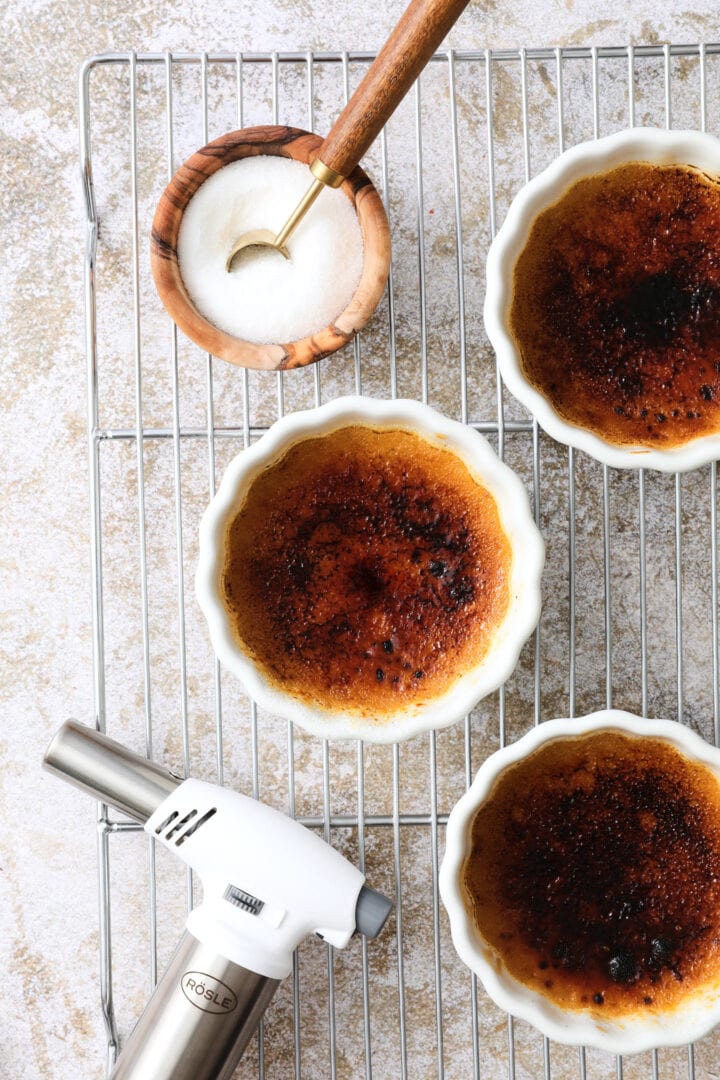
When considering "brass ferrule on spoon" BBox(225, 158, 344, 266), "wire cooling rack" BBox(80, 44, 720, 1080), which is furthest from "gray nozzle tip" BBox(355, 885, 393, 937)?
"brass ferrule on spoon" BBox(225, 158, 344, 266)

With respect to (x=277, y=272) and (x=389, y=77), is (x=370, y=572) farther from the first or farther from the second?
(x=389, y=77)

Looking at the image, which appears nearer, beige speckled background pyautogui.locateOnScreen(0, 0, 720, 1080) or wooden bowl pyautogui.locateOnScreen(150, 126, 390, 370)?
wooden bowl pyautogui.locateOnScreen(150, 126, 390, 370)

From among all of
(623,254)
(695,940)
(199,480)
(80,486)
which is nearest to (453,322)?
(623,254)

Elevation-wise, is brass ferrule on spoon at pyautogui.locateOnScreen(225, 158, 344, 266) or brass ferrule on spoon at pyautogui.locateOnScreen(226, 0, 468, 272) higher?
brass ferrule on spoon at pyautogui.locateOnScreen(226, 0, 468, 272)

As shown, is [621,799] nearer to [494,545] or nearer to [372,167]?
[494,545]

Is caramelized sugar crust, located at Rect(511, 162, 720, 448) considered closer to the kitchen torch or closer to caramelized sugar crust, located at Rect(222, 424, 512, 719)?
caramelized sugar crust, located at Rect(222, 424, 512, 719)

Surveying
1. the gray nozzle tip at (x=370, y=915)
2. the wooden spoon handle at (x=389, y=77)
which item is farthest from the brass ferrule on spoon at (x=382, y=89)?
the gray nozzle tip at (x=370, y=915)

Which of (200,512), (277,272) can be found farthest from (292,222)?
(200,512)
